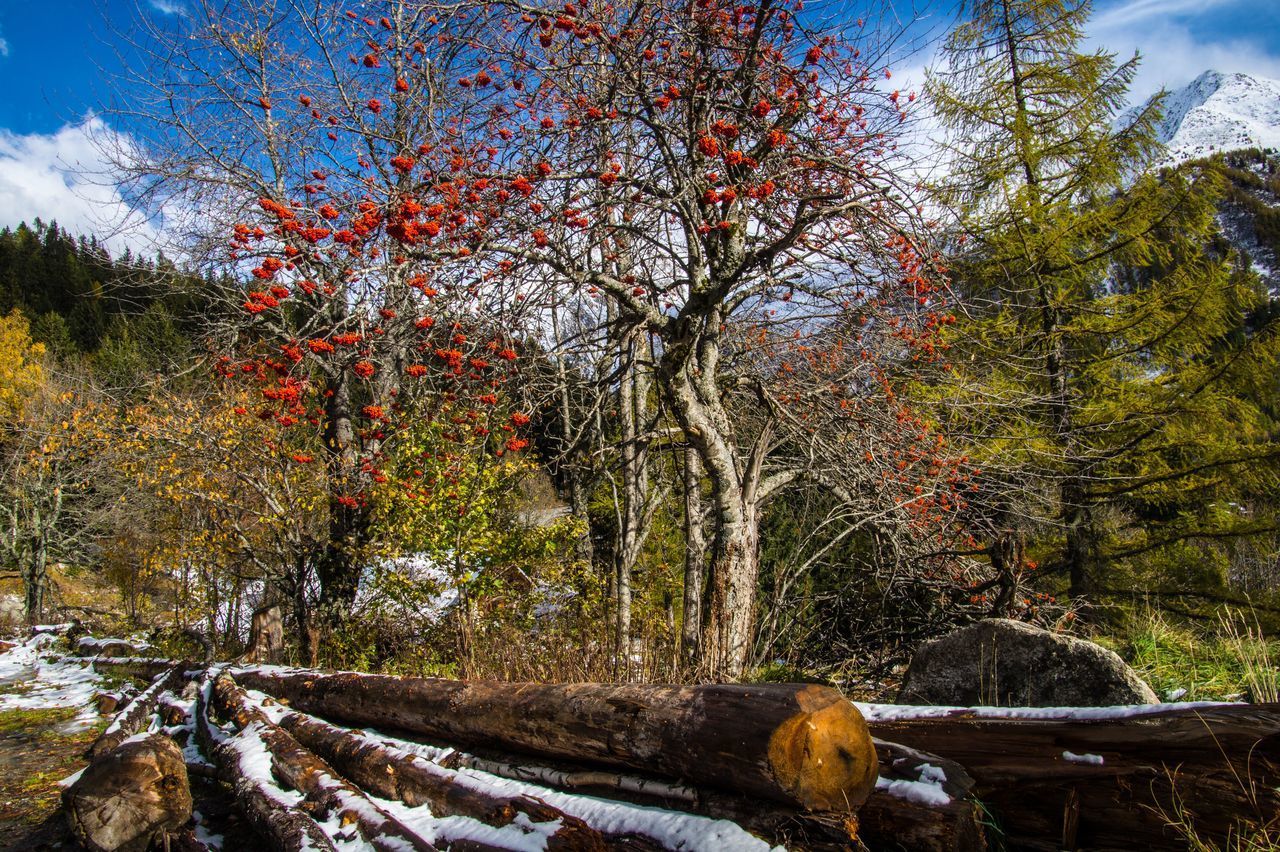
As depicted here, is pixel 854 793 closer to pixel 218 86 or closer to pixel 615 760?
pixel 615 760

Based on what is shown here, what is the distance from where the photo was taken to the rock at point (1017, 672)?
3.36 metres

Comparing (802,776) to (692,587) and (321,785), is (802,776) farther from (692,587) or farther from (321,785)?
(692,587)

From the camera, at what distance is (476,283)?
4.46 m

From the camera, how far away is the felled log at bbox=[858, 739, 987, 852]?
1.98 metres

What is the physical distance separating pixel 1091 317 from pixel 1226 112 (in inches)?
6713

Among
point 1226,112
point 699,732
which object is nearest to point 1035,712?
point 699,732

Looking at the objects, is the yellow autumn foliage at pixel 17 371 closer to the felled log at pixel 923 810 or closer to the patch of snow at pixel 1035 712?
the patch of snow at pixel 1035 712

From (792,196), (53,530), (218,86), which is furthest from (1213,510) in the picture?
(53,530)

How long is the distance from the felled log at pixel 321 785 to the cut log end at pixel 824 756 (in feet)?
4.73

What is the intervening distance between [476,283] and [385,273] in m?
0.59

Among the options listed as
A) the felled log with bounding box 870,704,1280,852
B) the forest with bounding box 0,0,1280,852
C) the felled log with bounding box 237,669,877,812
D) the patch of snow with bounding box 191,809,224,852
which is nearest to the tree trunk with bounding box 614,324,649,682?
the forest with bounding box 0,0,1280,852

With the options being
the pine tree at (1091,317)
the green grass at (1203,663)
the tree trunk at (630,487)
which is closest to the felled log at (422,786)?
the green grass at (1203,663)

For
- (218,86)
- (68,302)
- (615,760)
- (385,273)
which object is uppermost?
(68,302)

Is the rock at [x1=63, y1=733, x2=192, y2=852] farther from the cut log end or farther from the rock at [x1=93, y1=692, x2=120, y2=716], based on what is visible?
the rock at [x1=93, y1=692, x2=120, y2=716]
